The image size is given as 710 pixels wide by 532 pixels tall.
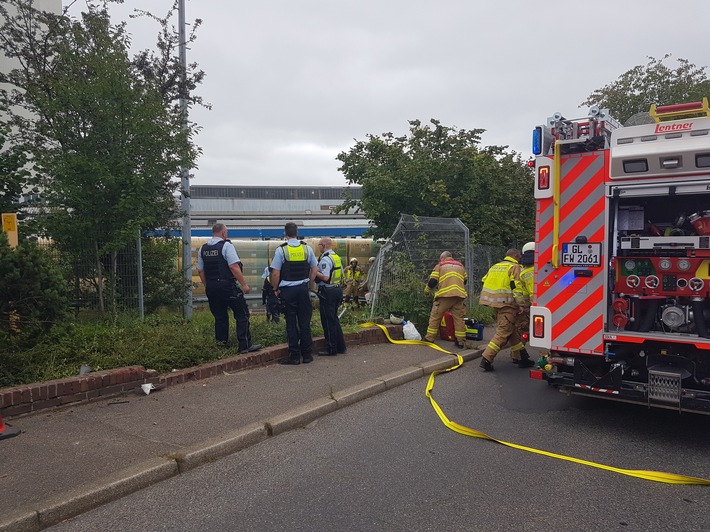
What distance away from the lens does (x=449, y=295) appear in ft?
30.6

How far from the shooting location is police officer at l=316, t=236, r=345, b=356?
27.6ft

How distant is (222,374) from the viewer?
278 inches

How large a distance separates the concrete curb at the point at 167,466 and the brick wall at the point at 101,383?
5.28 feet

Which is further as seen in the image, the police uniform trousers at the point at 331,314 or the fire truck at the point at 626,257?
the police uniform trousers at the point at 331,314

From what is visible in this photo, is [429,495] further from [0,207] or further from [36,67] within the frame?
[36,67]

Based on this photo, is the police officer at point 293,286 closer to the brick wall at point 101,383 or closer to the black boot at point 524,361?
the brick wall at point 101,383

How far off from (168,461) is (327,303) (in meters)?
4.30

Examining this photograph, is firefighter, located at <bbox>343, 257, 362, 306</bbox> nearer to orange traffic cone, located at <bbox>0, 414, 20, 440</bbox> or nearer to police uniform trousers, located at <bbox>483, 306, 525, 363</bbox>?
police uniform trousers, located at <bbox>483, 306, 525, 363</bbox>

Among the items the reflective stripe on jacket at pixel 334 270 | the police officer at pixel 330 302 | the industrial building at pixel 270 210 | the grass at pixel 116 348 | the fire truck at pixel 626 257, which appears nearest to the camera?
the fire truck at pixel 626 257

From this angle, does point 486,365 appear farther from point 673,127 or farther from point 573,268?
point 673,127

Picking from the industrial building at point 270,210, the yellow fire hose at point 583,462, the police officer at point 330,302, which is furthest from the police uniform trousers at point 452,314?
the industrial building at point 270,210

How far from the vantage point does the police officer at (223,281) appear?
7.46 metres

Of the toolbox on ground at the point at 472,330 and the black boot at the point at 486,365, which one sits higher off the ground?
the toolbox on ground at the point at 472,330

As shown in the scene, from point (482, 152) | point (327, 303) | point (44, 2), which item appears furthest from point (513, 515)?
point (44, 2)
